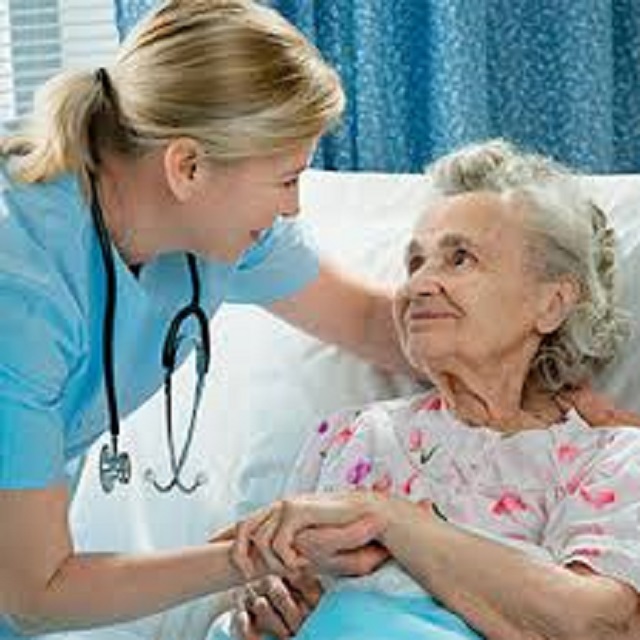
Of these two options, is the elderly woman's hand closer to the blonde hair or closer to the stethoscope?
the stethoscope

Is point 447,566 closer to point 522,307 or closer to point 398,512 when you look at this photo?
point 398,512

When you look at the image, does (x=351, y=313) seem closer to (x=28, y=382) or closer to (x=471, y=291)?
(x=471, y=291)

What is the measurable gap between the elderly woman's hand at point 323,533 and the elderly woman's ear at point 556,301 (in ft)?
1.07

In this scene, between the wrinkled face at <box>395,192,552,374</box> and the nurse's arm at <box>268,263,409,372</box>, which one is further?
the nurse's arm at <box>268,263,409,372</box>

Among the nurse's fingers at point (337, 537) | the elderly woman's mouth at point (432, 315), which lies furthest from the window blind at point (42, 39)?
the nurse's fingers at point (337, 537)

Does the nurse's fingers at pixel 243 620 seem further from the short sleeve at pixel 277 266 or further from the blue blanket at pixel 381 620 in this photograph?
the short sleeve at pixel 277 266

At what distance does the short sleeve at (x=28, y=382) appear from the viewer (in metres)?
1.59

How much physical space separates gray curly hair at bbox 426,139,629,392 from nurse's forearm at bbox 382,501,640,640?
32 cm

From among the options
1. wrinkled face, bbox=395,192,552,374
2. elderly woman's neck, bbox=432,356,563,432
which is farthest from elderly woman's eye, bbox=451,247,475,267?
elderly woman's neck, bbox=432,356,563,432

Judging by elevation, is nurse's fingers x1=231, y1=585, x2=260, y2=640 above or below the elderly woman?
below

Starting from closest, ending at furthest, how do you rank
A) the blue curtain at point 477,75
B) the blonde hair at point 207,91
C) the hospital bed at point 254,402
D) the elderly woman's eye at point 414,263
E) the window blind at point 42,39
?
the blonde hair at point 207,91
the elderly woman's eye at point 414,263
the hospital bed at point 254,402
the blue curtain at point 477,75
the window blind at point 42,39

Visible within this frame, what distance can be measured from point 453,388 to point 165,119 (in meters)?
0.51

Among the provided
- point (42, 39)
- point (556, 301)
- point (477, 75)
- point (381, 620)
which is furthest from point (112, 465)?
point (42, 39)

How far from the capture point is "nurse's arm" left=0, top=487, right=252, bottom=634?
1612mm
